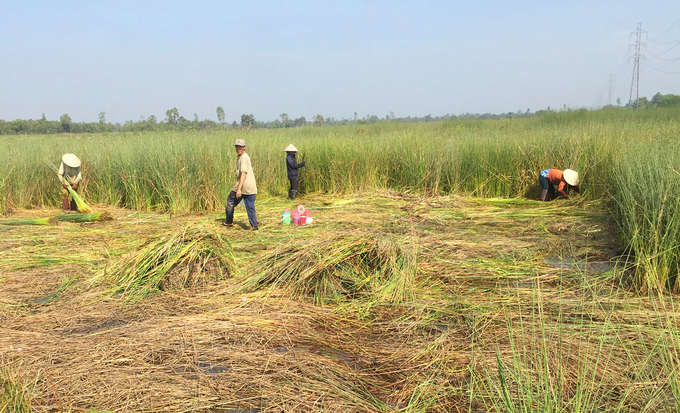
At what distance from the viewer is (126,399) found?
2.76 metres

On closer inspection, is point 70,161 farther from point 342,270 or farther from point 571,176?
point 571,176

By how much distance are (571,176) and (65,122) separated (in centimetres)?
3548

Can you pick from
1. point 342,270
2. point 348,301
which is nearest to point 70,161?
point 342,270

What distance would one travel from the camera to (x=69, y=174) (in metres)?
8.78

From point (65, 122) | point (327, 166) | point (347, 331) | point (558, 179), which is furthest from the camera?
point (65, 122)

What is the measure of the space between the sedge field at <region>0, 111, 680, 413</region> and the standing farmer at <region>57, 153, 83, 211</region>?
0.42 metres

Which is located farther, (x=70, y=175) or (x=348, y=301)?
(x=70, y=175)

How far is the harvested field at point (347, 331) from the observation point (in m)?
2.68

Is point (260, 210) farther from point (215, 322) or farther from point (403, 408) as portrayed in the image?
point (403, 408)

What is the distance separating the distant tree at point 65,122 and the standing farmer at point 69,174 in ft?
91.6

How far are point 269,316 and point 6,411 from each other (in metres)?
1.86

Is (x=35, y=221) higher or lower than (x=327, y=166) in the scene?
lower

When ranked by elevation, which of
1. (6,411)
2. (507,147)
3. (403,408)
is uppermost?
(507,147)

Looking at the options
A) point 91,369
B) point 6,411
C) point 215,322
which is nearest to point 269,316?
point 215,322
